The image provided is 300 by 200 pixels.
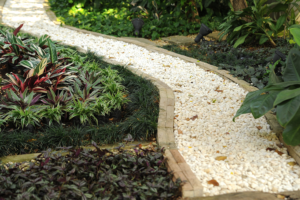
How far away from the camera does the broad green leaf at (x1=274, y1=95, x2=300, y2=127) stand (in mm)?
2043

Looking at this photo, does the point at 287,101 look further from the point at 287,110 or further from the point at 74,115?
the point at 74,115

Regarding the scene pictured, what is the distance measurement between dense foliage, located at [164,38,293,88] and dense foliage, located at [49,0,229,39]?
122 cm

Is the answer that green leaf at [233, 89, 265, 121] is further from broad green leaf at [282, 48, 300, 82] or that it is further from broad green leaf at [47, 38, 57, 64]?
broad green leaf at [47, 38, 57, 64]

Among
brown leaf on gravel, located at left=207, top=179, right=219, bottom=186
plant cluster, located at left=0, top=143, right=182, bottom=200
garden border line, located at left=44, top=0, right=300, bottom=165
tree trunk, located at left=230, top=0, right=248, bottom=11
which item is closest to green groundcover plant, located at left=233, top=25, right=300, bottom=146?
garden border line, located at left=44, top=0, right=300, bottom=165

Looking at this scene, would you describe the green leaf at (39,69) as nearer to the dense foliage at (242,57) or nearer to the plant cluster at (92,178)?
the plant cluster at (92,178)

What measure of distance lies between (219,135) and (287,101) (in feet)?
2.53

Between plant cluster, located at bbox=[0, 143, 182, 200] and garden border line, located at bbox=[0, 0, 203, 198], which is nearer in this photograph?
plant cluster, located at bbox=[0, 143, 182, 200]

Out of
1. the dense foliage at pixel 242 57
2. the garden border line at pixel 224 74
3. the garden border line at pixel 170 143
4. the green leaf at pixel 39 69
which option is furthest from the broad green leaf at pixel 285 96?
the green leaf at pixel 39 69

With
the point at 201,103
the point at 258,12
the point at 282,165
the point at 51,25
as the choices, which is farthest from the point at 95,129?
the point at 51,25

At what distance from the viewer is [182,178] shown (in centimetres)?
205

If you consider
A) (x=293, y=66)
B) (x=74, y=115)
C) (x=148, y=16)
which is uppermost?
(x=148, y=16)

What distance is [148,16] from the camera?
7.39 metres

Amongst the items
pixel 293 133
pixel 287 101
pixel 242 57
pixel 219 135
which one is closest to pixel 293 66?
pixel 287 101

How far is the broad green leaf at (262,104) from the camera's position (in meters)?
2.19
